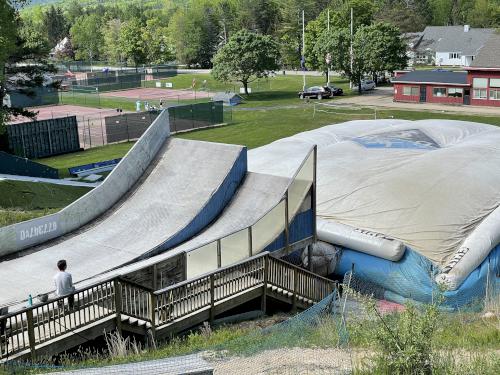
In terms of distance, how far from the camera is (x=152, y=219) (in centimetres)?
1717

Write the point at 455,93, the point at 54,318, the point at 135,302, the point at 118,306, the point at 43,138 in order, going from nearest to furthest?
the point at 54,318, the point at 118,306, the point at 135,302, the point at 43,138, the point at 455,93

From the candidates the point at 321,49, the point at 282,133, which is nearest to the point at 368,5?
the point at 321,49

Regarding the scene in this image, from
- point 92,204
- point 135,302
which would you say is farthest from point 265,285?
point 92,204

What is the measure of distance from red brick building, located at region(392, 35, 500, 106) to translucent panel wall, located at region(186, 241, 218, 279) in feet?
139

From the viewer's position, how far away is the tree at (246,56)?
60375 mm

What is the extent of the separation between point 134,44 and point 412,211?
290 ft

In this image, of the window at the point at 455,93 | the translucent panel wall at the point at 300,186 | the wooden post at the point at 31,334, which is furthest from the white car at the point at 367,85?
the wooden post at the point at 31,334

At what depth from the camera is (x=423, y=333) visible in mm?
7492

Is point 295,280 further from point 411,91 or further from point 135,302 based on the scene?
point 411,91

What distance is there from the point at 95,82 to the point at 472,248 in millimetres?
67846

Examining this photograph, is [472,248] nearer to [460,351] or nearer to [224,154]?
[224,154]

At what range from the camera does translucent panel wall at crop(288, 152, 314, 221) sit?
A: 16453 mm

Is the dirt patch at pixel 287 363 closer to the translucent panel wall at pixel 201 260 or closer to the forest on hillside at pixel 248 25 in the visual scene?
the translucent panel wall at pixel 201 260

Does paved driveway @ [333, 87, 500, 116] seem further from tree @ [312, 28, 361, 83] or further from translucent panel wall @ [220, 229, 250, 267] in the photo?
translucent panel wall @ [220, 229, 250, 267]
